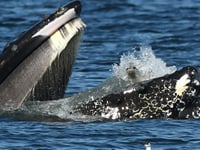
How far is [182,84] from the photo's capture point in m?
12.2

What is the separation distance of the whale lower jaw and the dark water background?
0.33 meters

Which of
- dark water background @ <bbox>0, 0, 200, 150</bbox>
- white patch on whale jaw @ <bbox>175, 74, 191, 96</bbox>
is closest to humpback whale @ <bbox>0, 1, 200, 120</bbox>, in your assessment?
white patch on whale jaw @ <bbox>175, 74, 191, 96</bbox>

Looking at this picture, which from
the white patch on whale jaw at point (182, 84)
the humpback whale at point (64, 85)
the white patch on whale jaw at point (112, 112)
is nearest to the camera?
the white patch on whale jaw at point (182, 84)

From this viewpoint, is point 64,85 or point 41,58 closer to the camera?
A: point 41,58

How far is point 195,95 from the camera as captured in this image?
12.3m

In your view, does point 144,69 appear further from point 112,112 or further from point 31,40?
point 31,40

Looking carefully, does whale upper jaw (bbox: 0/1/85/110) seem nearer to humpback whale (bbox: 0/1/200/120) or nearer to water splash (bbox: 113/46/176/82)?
humpback whale (bbox: 0/1/200/120)

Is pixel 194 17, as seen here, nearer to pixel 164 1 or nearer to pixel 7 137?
pixel 164 1

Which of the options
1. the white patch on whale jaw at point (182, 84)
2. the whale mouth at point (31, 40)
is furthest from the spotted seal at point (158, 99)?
the whale mouth at point (31, 40)

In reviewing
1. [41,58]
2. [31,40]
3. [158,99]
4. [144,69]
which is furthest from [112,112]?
[31,40]

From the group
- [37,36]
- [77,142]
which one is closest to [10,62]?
[37,36]

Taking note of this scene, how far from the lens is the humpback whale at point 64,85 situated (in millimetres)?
12336

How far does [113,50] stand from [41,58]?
7402 millimetres

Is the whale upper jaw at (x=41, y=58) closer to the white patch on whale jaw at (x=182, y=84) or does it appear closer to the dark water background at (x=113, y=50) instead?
the dark water background at (x=113, y=50)
